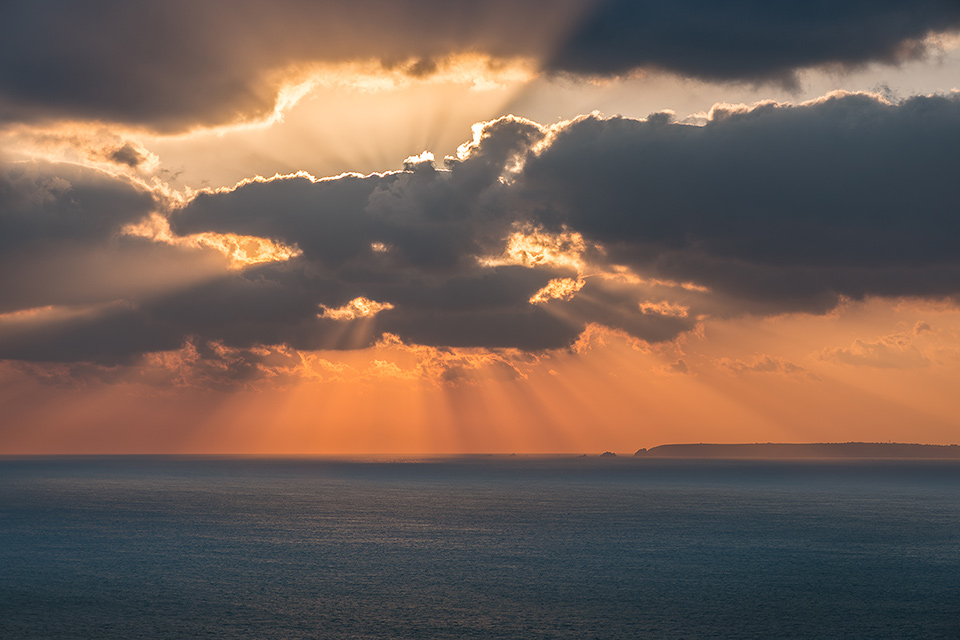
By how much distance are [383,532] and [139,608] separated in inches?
2091

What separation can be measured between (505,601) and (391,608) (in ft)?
28.5

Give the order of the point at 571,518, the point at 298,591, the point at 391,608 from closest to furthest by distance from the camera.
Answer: the point at 391,608, the point at 298,591, the point at 571,518

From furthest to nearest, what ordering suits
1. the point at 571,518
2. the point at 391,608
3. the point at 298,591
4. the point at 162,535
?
1. the point at 571,518
2. the point at 162,535
3. the point at 298,591
4. the point at 391,608

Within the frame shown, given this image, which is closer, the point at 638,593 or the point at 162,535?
the point at 638,593

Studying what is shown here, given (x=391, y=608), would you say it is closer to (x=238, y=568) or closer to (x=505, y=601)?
(x=505, y=601)

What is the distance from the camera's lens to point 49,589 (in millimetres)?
70000

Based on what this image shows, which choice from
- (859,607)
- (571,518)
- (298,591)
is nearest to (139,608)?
(298,591)

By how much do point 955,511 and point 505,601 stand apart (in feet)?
410

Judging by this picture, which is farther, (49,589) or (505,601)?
(49,589)

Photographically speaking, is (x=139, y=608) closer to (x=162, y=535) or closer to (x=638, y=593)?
(x=638, y=593)

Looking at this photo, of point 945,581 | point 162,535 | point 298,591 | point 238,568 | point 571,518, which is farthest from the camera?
point 571,518

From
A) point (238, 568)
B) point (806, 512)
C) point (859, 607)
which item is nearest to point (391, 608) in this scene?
point (238, 568)

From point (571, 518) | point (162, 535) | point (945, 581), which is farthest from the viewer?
point (571, 518)

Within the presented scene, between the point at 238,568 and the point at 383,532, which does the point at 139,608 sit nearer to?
the point at 238,568
